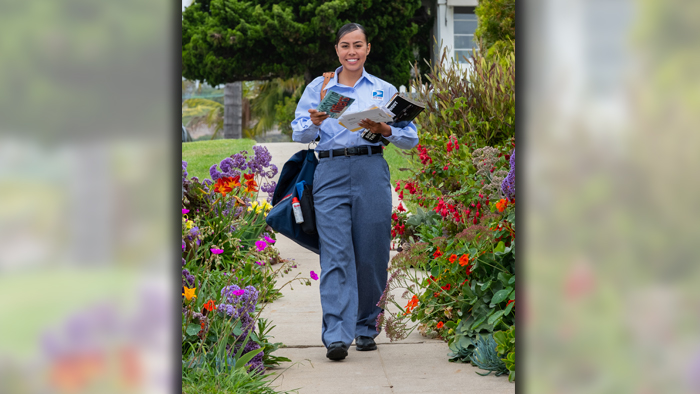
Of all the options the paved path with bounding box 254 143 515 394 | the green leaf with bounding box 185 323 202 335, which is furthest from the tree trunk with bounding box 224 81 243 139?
the green leaf with bounding box 185 323 202 335

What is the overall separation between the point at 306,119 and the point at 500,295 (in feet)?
4.55

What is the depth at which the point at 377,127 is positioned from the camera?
3678 mm

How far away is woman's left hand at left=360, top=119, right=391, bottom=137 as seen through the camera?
3623mm

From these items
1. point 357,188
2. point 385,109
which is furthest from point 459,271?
point 385,109

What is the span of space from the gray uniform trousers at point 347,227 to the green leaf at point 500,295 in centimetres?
75

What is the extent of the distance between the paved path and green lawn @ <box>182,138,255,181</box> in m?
7.68

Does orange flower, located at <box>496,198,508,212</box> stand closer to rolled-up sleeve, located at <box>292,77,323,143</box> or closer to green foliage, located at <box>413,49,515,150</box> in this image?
rolled-up sleeve, located at <box>292,77,323,143</box>

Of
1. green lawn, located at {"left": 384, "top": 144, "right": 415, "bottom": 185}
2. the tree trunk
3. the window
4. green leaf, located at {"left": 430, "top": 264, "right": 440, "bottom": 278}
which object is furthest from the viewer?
the tree trunk

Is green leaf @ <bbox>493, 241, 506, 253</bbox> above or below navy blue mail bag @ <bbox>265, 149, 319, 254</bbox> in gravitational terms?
below

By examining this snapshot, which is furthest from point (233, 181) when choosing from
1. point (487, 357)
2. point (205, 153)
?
point (205, 153)
